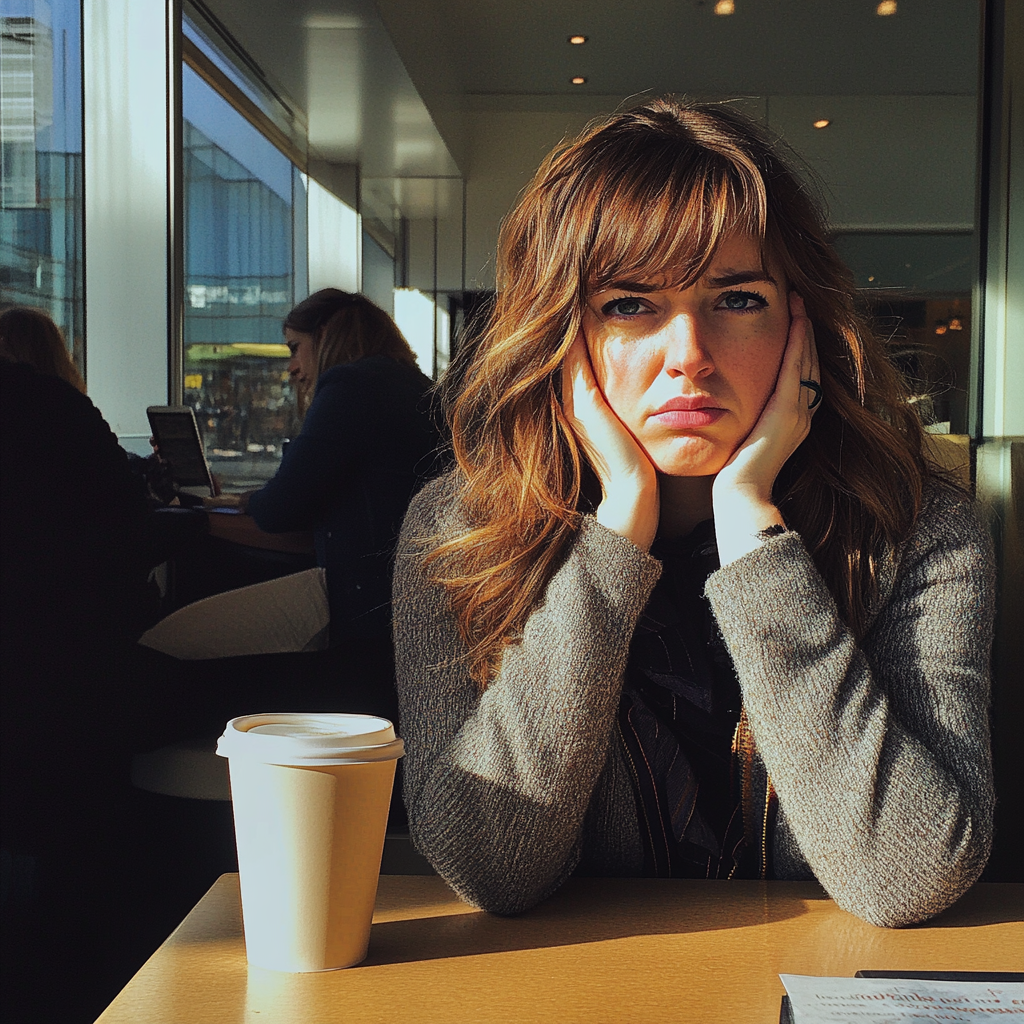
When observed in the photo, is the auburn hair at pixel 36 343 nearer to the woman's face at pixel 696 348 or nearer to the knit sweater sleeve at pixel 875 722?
the woman's face at pixel 696 348

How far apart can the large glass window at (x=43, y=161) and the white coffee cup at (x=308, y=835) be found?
1.61 meters

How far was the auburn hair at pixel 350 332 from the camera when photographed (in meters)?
2.67

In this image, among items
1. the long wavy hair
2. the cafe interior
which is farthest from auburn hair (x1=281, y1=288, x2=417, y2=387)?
the long wavy hair

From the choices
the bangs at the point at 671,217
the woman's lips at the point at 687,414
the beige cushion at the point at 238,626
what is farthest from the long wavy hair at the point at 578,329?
the beige cushion at the point at 238,626

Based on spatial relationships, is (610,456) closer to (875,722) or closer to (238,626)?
(875,722)

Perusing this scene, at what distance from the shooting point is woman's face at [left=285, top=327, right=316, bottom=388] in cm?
276

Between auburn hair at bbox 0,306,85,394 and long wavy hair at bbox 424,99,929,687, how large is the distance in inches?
42.6

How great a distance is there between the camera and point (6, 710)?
1.74m

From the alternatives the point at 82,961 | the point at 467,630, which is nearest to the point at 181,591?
the point at 82,961

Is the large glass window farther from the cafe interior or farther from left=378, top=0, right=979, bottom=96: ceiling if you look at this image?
left=378, top=0, right=979, bottom=96: ceiling

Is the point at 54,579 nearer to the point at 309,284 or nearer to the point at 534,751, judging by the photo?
the point at 534,751

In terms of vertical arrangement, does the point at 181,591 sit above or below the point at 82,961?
above

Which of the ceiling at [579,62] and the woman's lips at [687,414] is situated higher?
the ceiling at [579,62]

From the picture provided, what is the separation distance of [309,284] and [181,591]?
2574 millimetres
